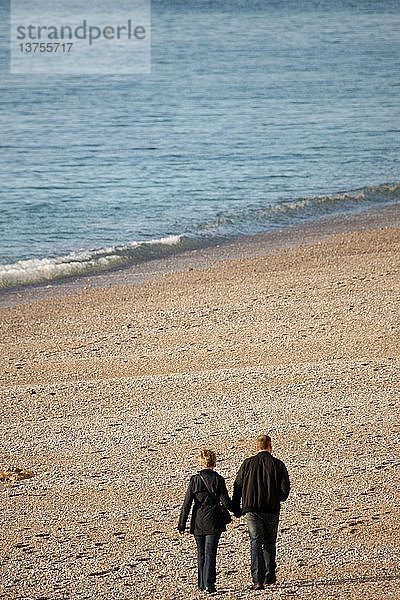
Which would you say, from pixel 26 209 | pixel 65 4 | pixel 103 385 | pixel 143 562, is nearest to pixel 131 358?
pixel 103 385

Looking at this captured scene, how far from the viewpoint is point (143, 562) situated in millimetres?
10734

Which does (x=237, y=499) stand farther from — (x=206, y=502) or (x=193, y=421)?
(x=193, y=421)

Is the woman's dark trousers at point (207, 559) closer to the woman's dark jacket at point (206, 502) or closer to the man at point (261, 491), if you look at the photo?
the woman's dark jacket at point (206, 502)

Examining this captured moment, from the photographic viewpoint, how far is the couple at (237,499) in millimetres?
9672

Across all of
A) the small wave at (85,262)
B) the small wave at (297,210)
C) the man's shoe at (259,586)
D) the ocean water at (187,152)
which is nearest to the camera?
the man's shoe at (259,586)

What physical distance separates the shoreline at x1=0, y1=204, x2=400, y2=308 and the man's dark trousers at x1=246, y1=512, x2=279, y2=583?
1238 cm

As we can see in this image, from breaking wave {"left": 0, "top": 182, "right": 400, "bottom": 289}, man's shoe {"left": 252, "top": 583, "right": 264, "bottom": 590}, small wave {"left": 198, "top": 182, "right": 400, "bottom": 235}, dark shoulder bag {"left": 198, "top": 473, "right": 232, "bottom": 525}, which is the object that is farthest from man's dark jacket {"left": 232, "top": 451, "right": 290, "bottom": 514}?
small wave {"left": 198, "top": 182, "right": 400, "bottom": 235}

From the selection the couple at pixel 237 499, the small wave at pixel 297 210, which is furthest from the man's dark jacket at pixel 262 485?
the small wave at pixel 297 210

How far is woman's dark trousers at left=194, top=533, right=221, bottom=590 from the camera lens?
977cm

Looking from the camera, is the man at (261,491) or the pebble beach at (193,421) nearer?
the man at (261,491)

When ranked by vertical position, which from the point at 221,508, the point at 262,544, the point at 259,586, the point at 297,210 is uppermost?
the point at 297,210

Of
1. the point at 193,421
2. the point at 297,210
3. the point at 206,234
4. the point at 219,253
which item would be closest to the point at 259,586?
the point at 193,421

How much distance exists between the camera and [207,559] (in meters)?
9.84

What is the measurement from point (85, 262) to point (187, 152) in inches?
730
